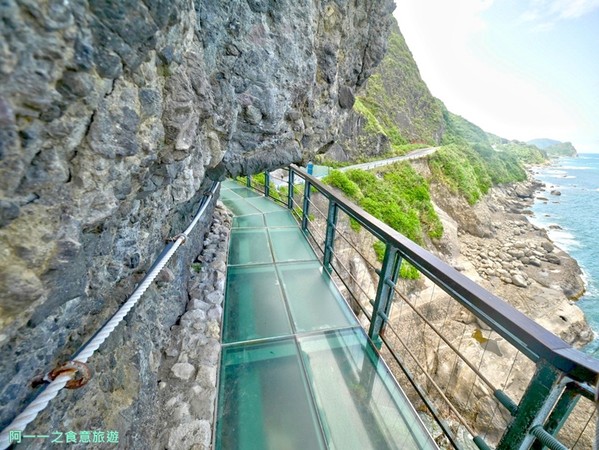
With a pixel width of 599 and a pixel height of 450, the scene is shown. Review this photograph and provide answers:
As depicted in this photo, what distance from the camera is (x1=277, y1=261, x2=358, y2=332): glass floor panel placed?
2.45m

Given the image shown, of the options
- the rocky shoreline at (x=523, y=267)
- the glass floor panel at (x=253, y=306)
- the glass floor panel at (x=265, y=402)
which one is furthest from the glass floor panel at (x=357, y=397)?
the rocky shoreline at (x=523, y=267)

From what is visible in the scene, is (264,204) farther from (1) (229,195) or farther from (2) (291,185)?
(1) (229,195)

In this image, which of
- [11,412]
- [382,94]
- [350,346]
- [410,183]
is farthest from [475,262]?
[382,94]

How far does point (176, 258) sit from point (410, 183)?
1472cm

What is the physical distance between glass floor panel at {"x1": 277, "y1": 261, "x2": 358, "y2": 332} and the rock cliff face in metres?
1.10

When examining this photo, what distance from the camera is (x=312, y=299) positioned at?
9.05 ft

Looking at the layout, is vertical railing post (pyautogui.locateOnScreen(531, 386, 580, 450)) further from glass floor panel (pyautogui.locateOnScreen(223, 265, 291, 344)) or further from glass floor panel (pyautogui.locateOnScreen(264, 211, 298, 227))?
glass floor panel (pyautogui.locateOnScreen(264, 211, 298, 227))

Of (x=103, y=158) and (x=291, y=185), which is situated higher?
(x=103, y=158)

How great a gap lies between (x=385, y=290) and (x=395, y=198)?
10.7 meters

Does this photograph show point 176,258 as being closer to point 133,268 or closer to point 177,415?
point 133,268

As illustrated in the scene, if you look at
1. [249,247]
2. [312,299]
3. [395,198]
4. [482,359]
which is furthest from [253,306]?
[395,198]

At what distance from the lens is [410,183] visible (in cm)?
1474

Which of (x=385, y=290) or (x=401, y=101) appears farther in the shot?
(x=401, y=101)

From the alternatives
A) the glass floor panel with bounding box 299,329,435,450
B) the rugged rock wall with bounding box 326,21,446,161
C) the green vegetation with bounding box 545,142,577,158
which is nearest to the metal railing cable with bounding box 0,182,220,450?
the glass floor panel with bounding box 299,329,435,450
